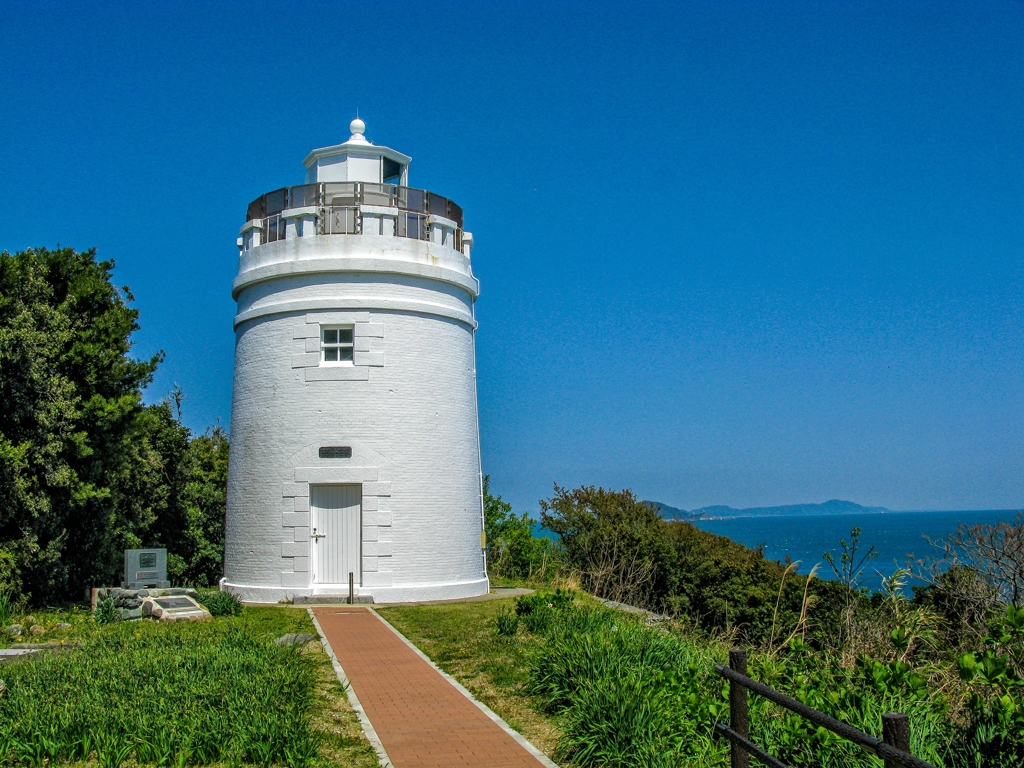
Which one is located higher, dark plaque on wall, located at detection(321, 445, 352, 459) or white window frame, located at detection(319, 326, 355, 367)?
white window frame, located at detection(319, 326, 355, 367)

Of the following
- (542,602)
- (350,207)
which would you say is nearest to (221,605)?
(542,602)

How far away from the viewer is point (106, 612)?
51.1ft

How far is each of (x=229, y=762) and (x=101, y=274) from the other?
570 inches

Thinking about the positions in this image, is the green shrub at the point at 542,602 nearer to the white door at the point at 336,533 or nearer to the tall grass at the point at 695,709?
the tall grass at the point at 695,709

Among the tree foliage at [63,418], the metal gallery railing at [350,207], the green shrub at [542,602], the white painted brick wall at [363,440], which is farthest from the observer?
the metal gallery railing at [350,207]

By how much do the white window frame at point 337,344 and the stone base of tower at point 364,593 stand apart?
15.3ft

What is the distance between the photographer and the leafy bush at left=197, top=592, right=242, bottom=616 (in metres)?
17.0

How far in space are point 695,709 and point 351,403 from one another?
12727 millimetres

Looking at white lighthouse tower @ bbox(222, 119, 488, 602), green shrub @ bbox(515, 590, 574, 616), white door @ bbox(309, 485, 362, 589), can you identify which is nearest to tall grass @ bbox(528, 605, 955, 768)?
green shrub @ bbox(515, 590, 574, 616)

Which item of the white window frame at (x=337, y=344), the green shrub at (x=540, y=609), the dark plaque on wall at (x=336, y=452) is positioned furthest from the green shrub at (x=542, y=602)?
the white window frame at (x=337, y=344)

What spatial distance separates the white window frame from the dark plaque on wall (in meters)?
1.75

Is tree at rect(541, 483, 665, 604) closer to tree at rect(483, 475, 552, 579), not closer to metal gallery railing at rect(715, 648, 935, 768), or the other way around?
tree at rect(483, 475, 552, 579)

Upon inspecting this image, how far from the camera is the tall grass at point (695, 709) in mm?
7434

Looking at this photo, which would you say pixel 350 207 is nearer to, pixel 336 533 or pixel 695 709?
pixel 336 533
